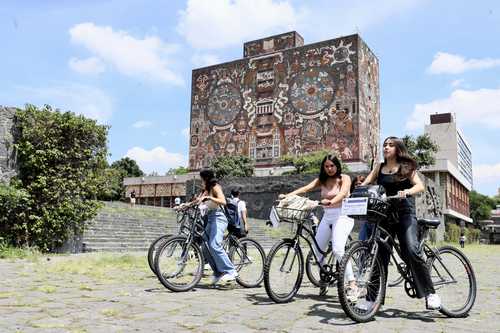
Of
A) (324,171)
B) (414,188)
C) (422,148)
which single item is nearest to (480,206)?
(422,148)

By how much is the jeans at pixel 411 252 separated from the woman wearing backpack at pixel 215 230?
6.87 ft

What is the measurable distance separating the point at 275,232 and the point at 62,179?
12.1 meters

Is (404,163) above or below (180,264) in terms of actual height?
above

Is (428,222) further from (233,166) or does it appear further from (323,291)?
(233,166)

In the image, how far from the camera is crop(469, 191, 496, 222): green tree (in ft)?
235

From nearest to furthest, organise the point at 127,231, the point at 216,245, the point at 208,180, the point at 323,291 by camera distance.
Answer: the point at 323,291 < the point at 216,245 < the point at 208,180 < the point at 127,231

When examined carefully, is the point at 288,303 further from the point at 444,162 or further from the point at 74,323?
the point at 444,162

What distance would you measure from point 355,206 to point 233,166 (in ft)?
124

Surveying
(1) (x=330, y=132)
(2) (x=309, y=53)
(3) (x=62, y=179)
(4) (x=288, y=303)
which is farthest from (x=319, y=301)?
(2) (x=309, y=53)

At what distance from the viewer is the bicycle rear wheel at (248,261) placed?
6016 millimetres

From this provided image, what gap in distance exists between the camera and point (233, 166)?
1636 inches

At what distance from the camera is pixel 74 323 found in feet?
11.6

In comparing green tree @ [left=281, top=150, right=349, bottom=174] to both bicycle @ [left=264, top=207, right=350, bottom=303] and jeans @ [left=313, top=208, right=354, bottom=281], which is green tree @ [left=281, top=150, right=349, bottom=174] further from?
bicycle @ [left=264, top=207, right=350, bottom=303]

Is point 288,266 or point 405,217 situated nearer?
point 405,217
